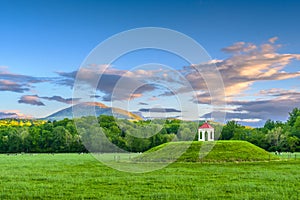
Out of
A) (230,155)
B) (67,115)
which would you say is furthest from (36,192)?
(67,115)

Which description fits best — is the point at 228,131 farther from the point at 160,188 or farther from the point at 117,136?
the point at 160,188

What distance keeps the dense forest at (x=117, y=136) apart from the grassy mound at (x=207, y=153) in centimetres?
4163

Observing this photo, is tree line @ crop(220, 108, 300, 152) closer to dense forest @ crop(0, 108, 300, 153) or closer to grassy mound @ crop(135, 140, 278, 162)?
dense forest @ crop(0, 108, 300, 153)

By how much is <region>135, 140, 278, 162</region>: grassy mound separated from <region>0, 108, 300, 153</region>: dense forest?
41.6 meters

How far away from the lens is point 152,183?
34594 millimetres

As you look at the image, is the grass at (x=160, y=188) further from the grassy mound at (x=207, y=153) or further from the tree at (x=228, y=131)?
the tree at (x=228, y=131)

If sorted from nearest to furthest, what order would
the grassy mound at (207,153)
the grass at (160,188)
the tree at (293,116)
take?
the grass at (160,188) → the grassy mound at (207,153) → the tree at (293,116)

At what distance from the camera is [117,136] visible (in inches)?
4978

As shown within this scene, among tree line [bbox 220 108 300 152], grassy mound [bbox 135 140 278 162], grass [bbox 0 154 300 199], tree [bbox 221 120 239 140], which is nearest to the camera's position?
grass [bbox 0 154 300 199]

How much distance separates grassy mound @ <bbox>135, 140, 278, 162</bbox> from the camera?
202ft

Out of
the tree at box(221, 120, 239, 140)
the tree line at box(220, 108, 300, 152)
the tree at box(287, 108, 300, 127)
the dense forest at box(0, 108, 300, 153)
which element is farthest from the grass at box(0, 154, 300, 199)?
the tree at box(287, 108, 300, 127)

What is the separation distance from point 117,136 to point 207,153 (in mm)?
65909

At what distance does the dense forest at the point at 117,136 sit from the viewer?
11794cm

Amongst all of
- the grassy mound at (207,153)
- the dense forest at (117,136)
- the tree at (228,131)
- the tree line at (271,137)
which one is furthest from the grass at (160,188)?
the tree at (228,131)
